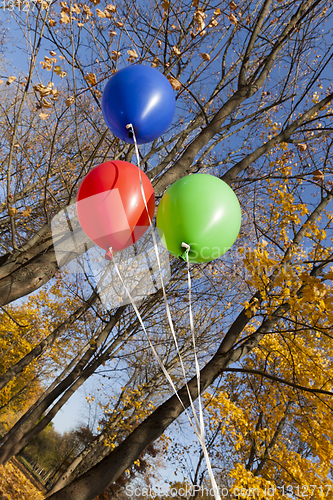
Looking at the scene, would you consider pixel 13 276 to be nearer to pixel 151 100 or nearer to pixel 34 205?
pixel 151 100

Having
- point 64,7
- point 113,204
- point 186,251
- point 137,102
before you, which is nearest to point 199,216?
point 186,251

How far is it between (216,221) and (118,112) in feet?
3.47

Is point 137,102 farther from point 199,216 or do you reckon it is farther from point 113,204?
point 199,216

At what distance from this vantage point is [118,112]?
1.95m

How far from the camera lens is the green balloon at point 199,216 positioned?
1697 mm

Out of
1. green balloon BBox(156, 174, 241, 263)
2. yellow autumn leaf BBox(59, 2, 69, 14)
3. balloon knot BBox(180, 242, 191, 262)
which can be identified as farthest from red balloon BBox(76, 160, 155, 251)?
yellow autumn leaf BBox(59, 2, 69, 14)

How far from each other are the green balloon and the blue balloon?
0.56 m

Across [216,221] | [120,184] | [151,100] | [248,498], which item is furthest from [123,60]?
[248,498]

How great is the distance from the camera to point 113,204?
1.72 metres

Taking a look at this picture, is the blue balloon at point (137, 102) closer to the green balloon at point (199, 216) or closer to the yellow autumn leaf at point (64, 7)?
the green balloon at point (199, 216)

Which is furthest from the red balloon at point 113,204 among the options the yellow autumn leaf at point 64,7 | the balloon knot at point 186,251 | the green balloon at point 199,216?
the yellow autumn leaf at point 64,7

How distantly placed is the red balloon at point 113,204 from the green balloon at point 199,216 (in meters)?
0.19

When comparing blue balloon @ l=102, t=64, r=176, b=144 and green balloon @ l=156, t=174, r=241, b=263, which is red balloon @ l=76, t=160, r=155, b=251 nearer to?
green balloon @ l=156, t=174, r=241, b=263

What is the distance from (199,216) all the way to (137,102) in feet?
3.08
